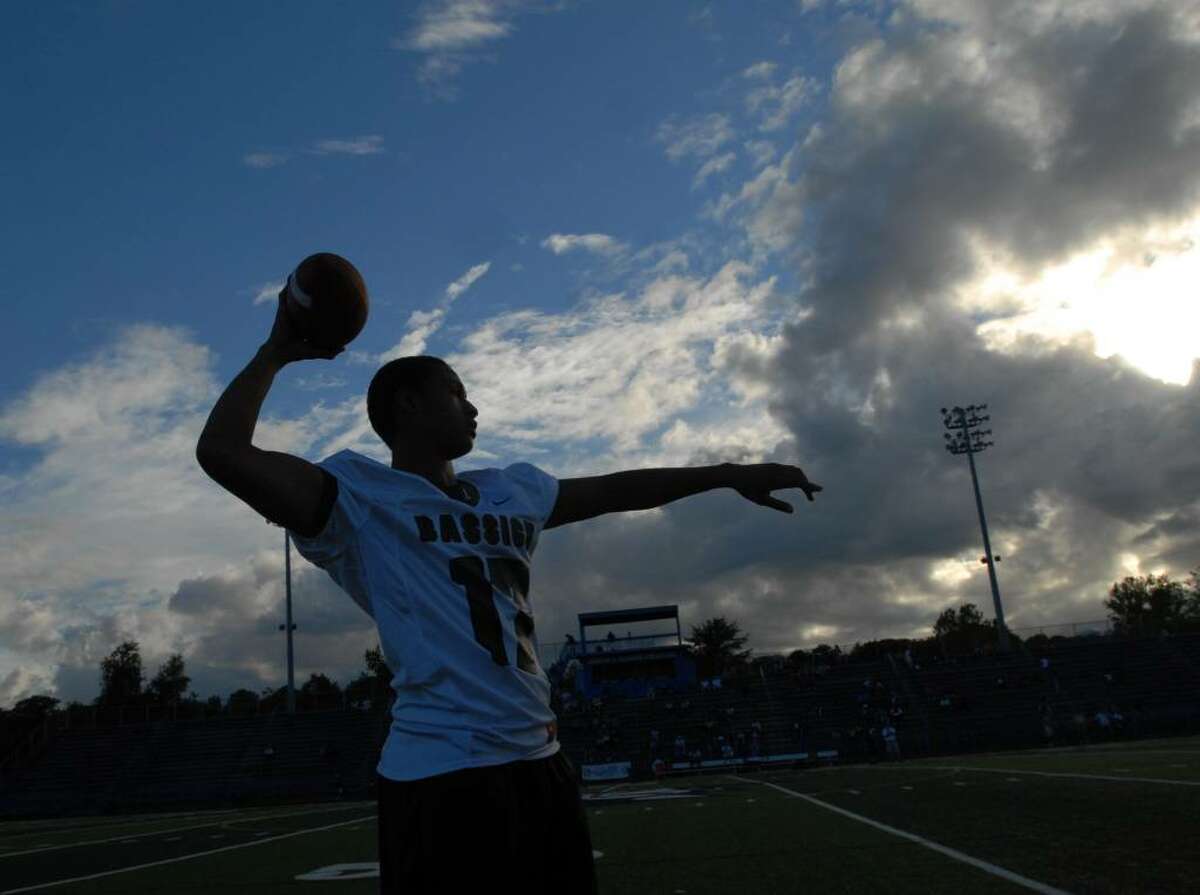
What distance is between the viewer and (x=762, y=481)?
3207 mm

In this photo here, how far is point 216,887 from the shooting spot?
764 centimetres

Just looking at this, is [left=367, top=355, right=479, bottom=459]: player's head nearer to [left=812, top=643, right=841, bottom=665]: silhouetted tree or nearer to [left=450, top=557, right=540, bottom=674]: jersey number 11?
[left=450, top=557, right=540, bottom=674]: jersey number 11

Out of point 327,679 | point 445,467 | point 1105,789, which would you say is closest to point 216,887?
point 445,467

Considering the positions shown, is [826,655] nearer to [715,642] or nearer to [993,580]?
[993,580]

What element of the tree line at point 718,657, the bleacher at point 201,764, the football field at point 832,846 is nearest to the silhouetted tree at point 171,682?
the tree line at point 718,657

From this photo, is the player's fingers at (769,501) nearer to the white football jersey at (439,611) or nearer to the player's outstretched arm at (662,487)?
the player's outstretched arm at (662,487)

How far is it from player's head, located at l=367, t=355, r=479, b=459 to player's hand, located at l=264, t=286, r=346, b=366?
23cm

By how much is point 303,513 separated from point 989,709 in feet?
117

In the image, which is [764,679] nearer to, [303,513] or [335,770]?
[335,770]

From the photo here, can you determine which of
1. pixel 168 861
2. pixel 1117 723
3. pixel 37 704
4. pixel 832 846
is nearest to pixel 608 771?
pixel 1117 723

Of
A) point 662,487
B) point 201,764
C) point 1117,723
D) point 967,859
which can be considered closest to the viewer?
point 662,487

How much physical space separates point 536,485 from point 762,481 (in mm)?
807

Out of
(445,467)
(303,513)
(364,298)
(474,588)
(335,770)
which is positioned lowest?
(335,770)

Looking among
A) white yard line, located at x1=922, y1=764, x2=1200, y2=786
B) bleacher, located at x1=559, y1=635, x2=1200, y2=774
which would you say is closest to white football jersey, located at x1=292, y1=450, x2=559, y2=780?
white yard line, located at x1=922, y1=764, x2=1200, y2=786
